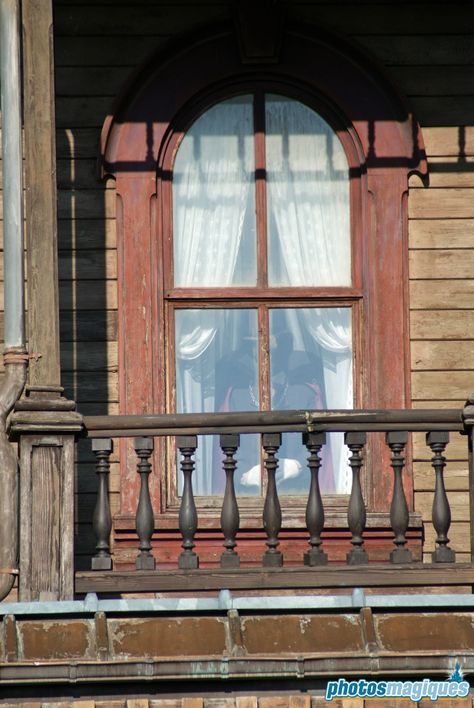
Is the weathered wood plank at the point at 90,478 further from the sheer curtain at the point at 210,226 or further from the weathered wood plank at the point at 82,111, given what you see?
the weathered wood plank at the point at 82,111

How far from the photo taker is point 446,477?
8.51m

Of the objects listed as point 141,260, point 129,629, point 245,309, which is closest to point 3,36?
point 141,260

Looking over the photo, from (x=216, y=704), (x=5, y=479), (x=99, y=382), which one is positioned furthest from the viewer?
(x=99, y=382)

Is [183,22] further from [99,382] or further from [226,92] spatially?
[99,382]

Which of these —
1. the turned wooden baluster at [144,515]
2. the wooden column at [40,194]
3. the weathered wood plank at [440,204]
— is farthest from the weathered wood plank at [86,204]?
the turned wooden baluster at [144,515]

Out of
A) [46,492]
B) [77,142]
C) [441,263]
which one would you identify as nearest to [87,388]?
[77,142]

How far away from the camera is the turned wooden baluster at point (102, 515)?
22.9 ft

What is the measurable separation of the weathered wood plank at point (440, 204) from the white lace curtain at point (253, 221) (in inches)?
16.7

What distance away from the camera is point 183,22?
8773 millimetres

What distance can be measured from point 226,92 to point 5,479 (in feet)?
10.5

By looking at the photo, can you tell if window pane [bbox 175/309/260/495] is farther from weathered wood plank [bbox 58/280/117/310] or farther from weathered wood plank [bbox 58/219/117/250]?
weathered wood plank [bbox 58/219/117/250]

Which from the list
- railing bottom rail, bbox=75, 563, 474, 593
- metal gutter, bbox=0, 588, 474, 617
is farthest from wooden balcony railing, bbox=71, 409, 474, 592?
metal gutter, bbox=0, 588, 474, 617

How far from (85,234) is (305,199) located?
1.39 metres

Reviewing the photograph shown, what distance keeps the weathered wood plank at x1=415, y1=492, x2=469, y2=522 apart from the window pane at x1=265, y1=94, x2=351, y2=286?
55.6 inches
